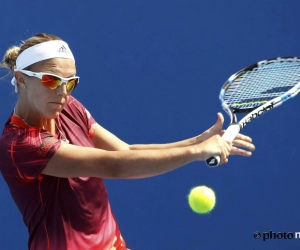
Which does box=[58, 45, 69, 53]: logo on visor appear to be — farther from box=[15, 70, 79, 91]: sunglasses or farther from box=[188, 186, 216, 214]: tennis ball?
box=[188, 186, 216, 214]: tennis ball

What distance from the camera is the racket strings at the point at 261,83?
10.3ft

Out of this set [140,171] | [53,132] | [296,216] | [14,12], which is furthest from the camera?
[296,216]

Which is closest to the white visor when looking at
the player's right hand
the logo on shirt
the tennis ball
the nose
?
the nose

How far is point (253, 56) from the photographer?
4242mm

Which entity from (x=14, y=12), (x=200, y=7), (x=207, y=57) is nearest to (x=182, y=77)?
(x=207, y=57)

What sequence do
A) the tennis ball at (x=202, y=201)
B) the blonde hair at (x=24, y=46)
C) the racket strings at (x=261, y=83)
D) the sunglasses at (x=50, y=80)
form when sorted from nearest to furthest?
the sunglasses at (x=50, y=80), the blonde hair at (x=24, y=46), the racket strings at (x=261, y=83), the tennis ball at (x=202, y=201)

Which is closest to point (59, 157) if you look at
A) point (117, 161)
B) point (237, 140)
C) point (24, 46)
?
point (117, 161)

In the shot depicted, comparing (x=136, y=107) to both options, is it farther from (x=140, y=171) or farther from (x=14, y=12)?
(x=140, y=171)

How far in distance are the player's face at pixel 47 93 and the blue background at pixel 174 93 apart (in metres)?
1.70

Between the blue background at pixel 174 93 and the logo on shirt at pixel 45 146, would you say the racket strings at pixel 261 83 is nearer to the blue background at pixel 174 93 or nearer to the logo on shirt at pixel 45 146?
the blue background at pixel 174 93

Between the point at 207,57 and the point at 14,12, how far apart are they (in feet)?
4.15

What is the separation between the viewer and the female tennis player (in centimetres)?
235

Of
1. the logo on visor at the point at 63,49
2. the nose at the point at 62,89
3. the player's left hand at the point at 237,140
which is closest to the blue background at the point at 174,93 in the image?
the player's left hand at the point at 237,140

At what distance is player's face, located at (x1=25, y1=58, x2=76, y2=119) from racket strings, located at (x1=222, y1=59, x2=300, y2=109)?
904mm
